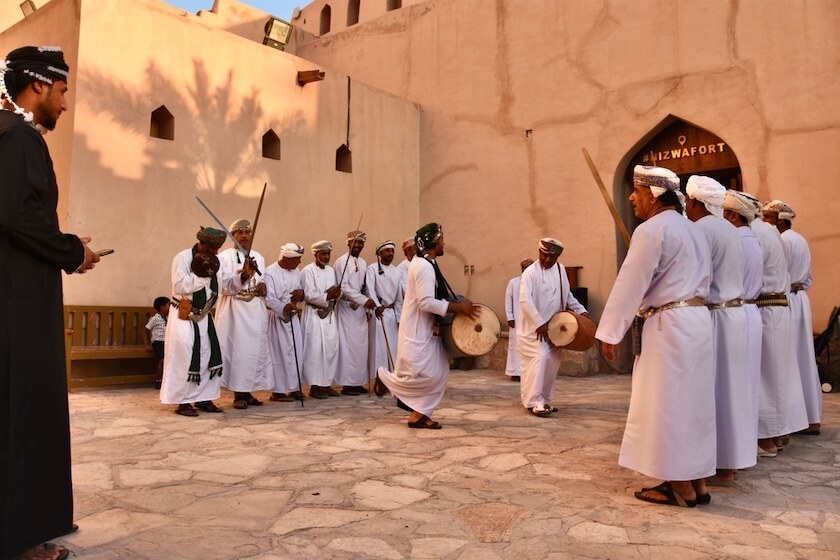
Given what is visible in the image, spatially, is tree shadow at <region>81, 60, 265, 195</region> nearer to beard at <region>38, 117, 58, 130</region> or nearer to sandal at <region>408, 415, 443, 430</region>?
sandal at <region>408, 415, 443, 430</region>

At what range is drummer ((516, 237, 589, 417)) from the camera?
21.0ft

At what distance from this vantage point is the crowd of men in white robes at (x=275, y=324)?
20.1 ft

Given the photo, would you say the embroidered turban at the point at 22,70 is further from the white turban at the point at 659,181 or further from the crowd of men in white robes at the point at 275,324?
the crowd of men in white robes at the point at 275,324

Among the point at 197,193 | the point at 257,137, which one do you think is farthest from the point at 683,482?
the point at 257,137

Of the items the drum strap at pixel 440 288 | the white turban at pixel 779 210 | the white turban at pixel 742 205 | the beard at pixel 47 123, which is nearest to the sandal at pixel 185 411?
the drum strap at pixel 440 288

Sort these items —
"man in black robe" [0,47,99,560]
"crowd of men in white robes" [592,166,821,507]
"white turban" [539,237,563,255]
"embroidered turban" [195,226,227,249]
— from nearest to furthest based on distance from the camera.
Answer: "man in black robe" [0,47,99,560]
"crowd of men in white robes" [592,166,821,507]
"embroidered turban" [195,226,227,249]
"white turban" [539,237,563,255]

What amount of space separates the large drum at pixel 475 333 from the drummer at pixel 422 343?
8cm

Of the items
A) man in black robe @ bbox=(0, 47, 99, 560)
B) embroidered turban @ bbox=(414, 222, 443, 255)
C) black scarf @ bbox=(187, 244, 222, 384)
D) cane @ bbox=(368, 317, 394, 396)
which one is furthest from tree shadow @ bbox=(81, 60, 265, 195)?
man in black robe @ bbox=(0, 47, 99, 560)

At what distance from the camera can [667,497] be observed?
137 inches

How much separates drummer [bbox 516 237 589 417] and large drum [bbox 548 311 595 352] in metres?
0.14

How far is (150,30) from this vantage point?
8344 millimetres

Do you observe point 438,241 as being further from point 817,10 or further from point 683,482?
point 817,10

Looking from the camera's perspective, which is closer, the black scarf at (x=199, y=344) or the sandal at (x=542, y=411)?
the black scarf at (x=199, y=344)

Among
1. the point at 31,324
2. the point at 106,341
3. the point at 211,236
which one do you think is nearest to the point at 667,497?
the point at 31,324
